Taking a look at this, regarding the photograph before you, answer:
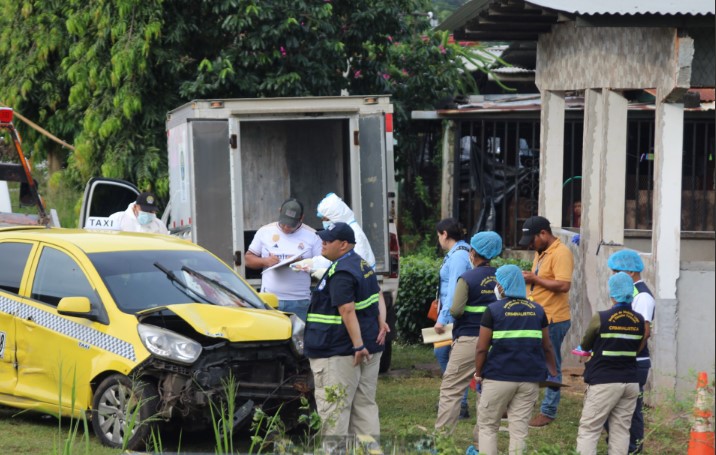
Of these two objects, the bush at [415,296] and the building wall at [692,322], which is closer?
the building wall at [692,322]

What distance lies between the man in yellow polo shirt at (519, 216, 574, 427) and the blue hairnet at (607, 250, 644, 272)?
108 centimetres

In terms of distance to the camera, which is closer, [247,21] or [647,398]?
[647,398]

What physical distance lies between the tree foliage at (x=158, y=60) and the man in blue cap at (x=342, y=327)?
842 centimetres

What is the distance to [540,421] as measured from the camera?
9.26 meters

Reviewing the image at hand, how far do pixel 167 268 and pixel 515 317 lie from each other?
→ 2.88 metres

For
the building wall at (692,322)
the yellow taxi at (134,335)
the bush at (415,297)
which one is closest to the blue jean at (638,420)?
the building wall at (692,322)

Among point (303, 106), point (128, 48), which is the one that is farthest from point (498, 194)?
point (303, 106)

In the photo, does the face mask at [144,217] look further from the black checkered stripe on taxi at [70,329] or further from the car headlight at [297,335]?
the car headlight at [297,335]

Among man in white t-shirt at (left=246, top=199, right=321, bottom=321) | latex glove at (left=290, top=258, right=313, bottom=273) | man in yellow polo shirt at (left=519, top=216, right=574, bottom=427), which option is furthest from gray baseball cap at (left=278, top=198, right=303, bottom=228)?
man in yellow polo shirt at (left=519, top=216, right=574, bottom=427)

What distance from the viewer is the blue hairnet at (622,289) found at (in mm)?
7340

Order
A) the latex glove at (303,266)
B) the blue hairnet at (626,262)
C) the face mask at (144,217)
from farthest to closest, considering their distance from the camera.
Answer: the face mask at (144,217)
the latex glove at (303,266)
the blue hairnet at (626,262)

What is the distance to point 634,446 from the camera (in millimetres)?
8047

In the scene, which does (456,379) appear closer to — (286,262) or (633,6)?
(286,262)

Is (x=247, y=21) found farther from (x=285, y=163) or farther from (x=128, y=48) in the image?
(x=285, y=163)
